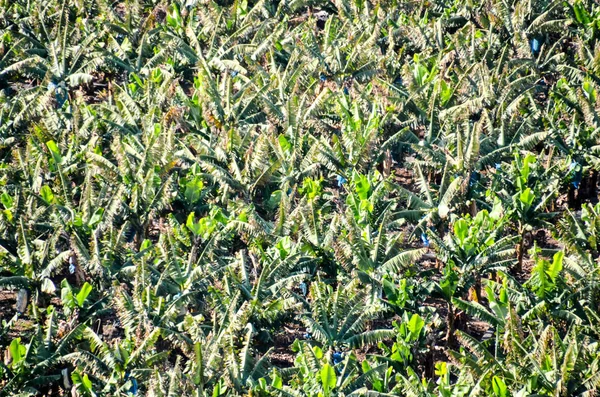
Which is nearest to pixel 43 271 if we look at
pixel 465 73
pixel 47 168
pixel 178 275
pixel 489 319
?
pixel 178 275

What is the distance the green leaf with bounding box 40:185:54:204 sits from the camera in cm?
1888

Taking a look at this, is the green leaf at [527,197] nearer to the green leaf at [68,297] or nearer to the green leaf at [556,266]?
the green leaf at [556,266]

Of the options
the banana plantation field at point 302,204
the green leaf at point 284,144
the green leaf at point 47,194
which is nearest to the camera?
the banana plantation field at point 302,204

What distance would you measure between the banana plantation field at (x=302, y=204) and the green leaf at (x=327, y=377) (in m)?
0.04

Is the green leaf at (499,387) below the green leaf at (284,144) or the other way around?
below

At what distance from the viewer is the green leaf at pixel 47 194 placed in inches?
743

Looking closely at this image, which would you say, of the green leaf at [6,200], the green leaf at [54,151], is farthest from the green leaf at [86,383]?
the green leaf at [54,151]

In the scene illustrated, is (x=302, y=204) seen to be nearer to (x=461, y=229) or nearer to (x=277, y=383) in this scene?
(x=461, y=229)

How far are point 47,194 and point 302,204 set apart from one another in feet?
15.4

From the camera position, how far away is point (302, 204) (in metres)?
18.5

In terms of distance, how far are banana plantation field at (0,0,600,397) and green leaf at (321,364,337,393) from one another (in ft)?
0.12

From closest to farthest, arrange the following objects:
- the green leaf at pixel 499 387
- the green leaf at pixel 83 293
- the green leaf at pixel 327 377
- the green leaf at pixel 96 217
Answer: the green leaf at pixel 499 387
the green leaf at pixel 327 377
the green leaf at pixel 83 293
the green leaf at pixel 96 217

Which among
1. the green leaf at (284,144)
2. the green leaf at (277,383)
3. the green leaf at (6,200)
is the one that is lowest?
the green leaf at (277,383)

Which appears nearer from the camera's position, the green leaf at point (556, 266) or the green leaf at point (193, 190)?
the green leaf at point (556, 266)
